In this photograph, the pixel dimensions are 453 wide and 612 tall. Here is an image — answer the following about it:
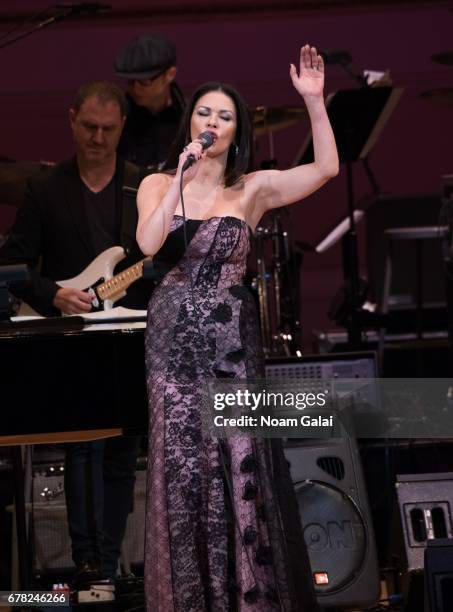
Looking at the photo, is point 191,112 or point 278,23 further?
point 278,23

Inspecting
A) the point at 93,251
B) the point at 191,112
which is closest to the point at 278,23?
the point at 93,251

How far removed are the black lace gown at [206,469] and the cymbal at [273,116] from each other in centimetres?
273

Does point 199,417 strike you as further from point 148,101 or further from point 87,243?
point 148,101

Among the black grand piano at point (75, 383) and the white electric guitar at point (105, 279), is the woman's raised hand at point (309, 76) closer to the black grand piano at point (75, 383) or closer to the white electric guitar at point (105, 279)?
the black grand piano at point (75, 383)

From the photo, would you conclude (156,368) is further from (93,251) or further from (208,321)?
(93,251)

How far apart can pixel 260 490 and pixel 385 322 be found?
9.45ft

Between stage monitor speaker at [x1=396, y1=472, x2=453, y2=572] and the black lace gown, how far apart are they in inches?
28.6

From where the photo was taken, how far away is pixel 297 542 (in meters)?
3.94

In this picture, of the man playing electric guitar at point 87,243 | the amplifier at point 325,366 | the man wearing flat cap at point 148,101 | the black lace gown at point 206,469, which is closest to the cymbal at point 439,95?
the man wearing flat cap at point 148,101

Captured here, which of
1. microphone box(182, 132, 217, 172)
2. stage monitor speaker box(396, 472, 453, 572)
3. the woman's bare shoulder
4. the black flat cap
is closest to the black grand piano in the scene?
the woman's bare shoulder

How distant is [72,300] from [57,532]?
1.15 metres

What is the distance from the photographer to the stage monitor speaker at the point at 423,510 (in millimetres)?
4496

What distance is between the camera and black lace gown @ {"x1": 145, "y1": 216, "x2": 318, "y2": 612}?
3.74 metres

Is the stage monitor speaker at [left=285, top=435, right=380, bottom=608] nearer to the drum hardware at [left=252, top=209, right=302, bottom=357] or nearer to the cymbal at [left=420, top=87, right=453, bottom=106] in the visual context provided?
the drum hardware at [left=252, top=209, right=302, bottom=357]
